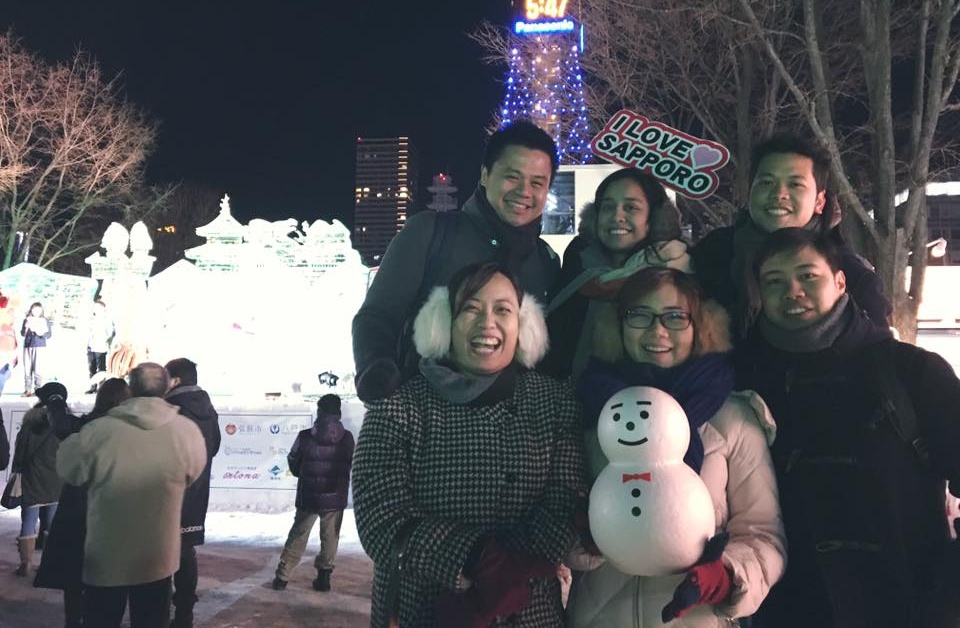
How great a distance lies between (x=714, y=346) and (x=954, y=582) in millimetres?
895

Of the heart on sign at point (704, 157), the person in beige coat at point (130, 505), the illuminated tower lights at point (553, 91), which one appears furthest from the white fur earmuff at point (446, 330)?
the illuminated tower lights at point (553, 91)

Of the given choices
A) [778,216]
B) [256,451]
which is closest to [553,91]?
[256,451]

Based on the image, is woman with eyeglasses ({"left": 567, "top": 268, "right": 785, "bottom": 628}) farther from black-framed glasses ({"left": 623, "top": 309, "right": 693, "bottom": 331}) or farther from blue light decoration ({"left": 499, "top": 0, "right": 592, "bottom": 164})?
blue light decoration ({"left": 499, "top": 0, "right": 592, "bottom": 164})

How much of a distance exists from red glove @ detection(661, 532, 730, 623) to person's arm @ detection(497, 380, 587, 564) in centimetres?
31

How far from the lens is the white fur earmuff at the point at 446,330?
6.31 feet

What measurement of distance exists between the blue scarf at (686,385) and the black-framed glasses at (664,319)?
0.11 metres

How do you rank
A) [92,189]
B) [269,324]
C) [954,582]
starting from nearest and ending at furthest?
1. [954,582]
2. [269,324]
3. [92,189]

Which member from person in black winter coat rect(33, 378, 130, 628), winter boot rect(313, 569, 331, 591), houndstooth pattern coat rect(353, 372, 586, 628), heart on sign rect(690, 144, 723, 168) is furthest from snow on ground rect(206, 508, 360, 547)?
houndstooth pattern coat rect(353, 372, 586, 628)

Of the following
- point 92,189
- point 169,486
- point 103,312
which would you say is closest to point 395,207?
point 92,189

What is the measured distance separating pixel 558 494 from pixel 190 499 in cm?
410

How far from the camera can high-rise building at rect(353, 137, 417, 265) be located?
80062 mm

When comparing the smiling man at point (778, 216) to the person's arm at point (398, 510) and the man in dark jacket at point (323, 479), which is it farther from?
the man in dark jacket at point (323, 479)

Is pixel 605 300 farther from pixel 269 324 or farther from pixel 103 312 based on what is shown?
pixel 103 312

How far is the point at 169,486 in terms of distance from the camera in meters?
3.97
